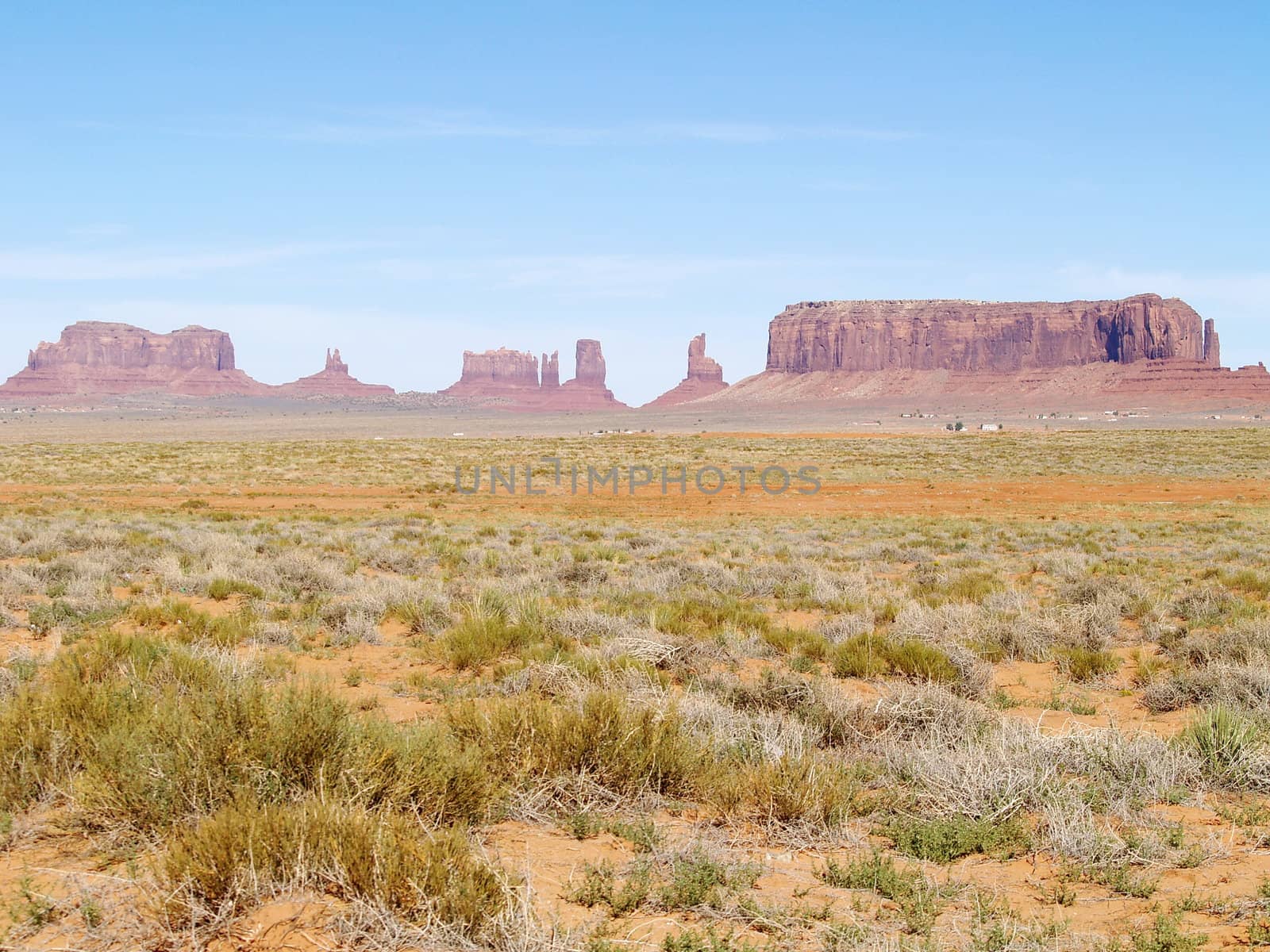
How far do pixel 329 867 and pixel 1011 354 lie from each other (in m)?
192

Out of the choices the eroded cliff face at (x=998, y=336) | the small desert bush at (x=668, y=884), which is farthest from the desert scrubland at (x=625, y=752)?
the eroded cliff face at (x=998, y=336)

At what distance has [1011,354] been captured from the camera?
584 feet

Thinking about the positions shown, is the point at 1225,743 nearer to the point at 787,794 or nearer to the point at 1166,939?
the point at 1166,939

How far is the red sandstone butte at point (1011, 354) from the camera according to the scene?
157 m

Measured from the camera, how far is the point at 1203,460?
4303 cm

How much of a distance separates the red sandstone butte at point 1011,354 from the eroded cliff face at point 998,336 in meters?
0.18

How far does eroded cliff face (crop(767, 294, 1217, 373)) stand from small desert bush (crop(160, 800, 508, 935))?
186m

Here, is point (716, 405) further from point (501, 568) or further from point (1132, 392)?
point (501, 568)

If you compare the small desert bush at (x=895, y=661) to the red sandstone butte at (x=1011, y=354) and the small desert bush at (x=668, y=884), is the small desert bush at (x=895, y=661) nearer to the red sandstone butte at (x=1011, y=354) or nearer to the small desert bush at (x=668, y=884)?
the small desert bush at (x=668, y=884)

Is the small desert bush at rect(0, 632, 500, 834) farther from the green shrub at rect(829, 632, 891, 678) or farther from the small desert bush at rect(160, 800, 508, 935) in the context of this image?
the green shrub at rect(829, 632, 891, 678)

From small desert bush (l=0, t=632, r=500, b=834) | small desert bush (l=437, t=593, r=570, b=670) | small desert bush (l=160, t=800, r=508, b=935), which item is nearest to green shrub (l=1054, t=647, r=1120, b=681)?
small desert bush (l=437, t=593, r=570, b=670)

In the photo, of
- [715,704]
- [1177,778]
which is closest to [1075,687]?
[1177,778]

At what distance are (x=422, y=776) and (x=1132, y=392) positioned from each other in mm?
170222

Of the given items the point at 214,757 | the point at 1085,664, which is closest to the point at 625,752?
the point at 214,757
